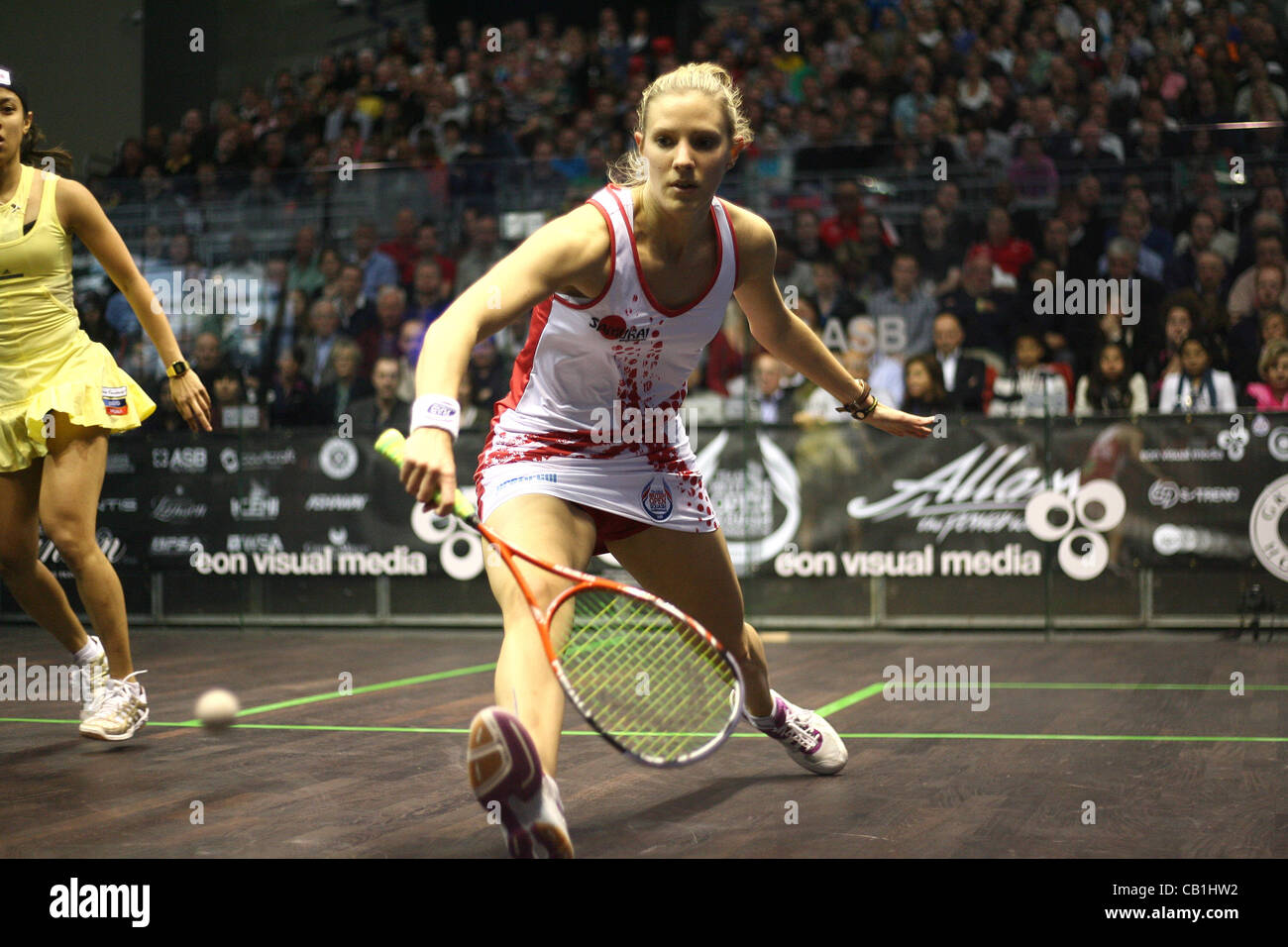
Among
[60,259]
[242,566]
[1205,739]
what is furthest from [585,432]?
[242,566]

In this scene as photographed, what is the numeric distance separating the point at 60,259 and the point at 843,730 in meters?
2.70

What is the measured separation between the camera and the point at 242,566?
804 centimetres

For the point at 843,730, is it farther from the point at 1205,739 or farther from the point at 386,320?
the point at 386,320

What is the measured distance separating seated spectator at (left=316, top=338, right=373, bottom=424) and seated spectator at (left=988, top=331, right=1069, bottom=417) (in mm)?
3627

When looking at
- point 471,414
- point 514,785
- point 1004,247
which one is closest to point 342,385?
point 471,414

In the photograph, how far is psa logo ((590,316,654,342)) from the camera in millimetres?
2646

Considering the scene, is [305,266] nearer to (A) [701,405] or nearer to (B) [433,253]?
(B) [433,253]

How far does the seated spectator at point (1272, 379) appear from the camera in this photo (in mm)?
7012

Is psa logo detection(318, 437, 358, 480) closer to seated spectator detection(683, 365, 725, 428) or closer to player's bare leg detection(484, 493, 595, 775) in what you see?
seated spectator detection(683, 365, 725, 428)

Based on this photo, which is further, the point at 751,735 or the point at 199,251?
the point at 199,251

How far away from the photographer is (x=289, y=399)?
8195mm

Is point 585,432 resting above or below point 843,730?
above

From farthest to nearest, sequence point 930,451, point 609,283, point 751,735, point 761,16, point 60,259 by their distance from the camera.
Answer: point 761,16, point 930,451, point 751,735, point 60,259, point 609,283

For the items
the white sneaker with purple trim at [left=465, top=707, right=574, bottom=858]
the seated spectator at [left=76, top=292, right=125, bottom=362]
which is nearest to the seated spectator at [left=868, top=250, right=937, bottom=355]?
the seated spectator at [left=76, top=292, right=125, bottom=362]
